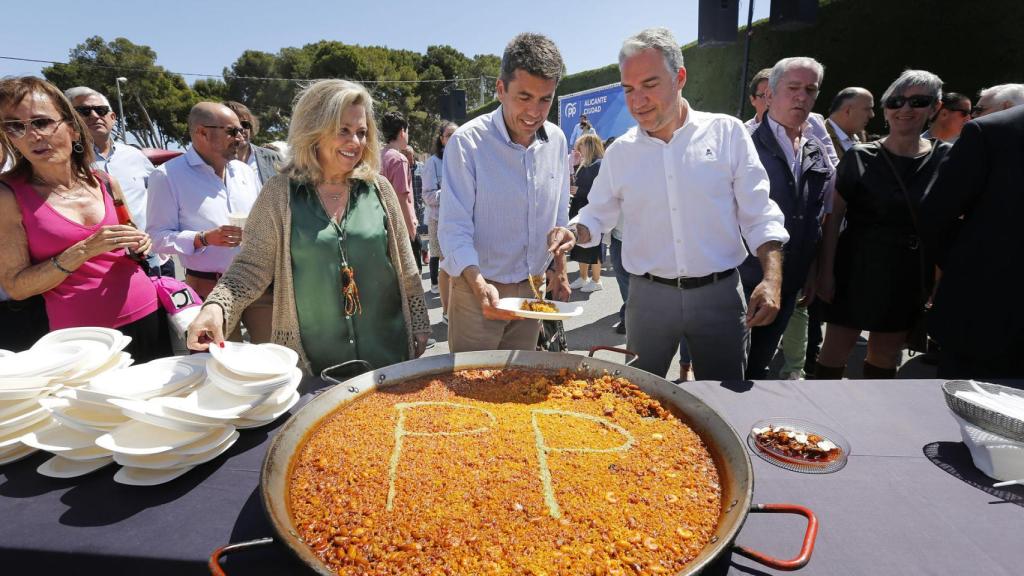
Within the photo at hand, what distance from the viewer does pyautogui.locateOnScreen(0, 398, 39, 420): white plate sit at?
1.25m

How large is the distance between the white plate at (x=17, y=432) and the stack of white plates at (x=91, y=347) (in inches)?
4.8

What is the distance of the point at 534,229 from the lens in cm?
250

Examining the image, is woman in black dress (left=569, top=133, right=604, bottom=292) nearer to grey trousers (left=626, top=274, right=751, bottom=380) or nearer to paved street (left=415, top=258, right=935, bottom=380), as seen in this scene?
paved street (left=415, top=258, right=935, bottom=380)

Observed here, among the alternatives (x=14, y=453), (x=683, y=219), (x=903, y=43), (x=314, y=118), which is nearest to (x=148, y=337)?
(x=14, y=453)

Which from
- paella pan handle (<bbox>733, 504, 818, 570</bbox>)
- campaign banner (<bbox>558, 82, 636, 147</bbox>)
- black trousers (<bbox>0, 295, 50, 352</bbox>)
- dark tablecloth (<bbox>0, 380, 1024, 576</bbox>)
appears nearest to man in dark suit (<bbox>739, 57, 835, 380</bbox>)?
Result: dark tablecloth (<bbox>0, 380, 1024, 576</bbox>)

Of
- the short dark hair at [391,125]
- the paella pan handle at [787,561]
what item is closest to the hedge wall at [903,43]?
the short dark hair at [391,125]

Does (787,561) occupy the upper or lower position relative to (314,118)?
lower

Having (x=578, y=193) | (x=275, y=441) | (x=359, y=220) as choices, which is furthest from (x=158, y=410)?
(x=578, y=193)

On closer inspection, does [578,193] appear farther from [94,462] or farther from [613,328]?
[94,462]

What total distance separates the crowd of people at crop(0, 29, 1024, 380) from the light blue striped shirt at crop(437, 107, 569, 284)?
0.01 m

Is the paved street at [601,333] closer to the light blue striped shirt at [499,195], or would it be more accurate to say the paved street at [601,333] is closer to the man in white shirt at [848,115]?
the light blue striped shirt at [499,195]

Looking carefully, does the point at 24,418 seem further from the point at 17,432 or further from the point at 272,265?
→ the point at 272,265

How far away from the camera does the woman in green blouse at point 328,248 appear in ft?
6.45

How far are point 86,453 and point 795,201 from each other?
339 centimetres
